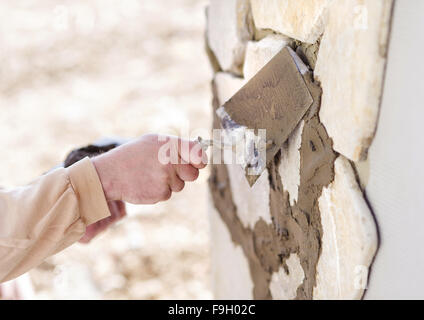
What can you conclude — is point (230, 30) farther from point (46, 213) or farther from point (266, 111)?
point (46, 213)

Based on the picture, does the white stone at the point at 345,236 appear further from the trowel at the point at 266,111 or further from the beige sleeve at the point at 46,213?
the beige sleeve at the point at 46,213

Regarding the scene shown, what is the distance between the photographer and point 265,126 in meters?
0.87

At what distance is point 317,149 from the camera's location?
0.80 meters

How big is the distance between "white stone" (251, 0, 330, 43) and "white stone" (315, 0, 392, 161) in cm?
3

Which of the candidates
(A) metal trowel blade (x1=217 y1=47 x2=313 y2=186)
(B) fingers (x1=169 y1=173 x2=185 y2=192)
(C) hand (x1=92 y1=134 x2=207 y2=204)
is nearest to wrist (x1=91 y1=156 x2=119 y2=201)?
(C) hand (x1=92 y1=134 x2=207 y2=204)

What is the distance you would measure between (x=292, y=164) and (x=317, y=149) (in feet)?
0.38

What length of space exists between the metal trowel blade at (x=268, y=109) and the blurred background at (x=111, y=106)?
1.24 meters

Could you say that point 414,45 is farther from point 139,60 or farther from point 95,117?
point 139,60

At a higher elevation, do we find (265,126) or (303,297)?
(265,126)

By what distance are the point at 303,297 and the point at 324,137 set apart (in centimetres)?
39

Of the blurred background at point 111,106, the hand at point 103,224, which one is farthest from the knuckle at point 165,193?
the blurred background at point 111,106

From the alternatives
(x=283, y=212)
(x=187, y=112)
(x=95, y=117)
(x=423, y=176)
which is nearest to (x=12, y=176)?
(x=95, y=117)

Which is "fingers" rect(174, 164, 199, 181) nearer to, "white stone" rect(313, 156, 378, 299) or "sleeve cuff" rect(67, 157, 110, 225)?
"sleeve cuff" rect(67, 157, 110, 225)

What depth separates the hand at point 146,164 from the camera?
0.91m
